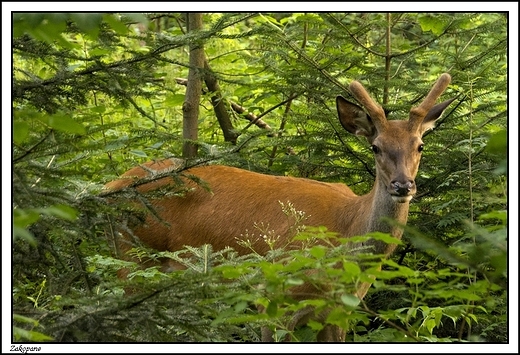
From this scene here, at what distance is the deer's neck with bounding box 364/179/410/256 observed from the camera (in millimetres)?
6555

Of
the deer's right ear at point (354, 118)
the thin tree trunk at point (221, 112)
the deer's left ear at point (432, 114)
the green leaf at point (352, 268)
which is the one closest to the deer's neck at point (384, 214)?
the deer's right ear at point (354, 118)

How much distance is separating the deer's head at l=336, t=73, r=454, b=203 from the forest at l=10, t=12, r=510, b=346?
1.41 ft

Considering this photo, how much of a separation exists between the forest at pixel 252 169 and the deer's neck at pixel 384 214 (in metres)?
0.22

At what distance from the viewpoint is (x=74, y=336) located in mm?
4070

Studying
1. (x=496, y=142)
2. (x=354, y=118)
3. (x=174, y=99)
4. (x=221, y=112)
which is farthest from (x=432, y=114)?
(x=496, y=142)

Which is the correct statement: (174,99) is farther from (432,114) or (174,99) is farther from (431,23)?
(432,114)

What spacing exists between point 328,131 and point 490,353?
4.20 metres

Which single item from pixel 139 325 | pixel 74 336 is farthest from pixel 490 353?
pixel 74 336

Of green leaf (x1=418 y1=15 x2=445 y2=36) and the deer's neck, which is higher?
green leaf (x1=418 y1=15 x2=445 y2=36)

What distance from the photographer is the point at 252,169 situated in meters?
8.87

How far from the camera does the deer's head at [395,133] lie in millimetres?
6367

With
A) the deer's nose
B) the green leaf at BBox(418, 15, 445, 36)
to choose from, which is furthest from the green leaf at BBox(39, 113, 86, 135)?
the green leaf at BBox(418, 15, 445, 36)

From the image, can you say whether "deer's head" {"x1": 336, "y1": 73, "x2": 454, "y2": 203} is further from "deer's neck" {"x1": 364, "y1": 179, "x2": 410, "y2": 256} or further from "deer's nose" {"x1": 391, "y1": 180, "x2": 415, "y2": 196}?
"deer's neck" {"x1": 364, "y1": 179, "x2": 410, "y2": 256}

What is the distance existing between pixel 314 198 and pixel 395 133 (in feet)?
3.58
